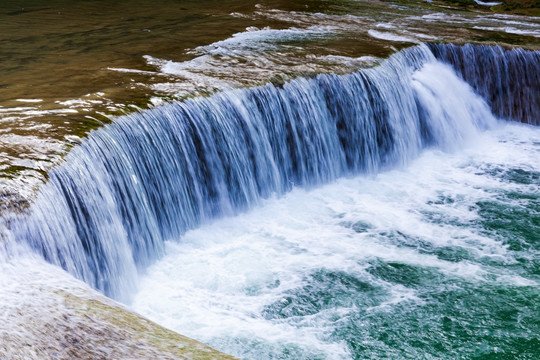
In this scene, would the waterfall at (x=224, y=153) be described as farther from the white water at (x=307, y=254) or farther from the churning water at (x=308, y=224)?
the white water at (x=307, y=254)

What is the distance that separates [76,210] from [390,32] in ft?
34.7

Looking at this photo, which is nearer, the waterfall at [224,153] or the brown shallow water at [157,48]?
the waterfall at [224,153]

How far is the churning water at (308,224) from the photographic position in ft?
25.5

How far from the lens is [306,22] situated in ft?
56.1

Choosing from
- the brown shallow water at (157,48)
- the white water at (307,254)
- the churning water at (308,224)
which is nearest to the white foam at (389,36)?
the brown shallow water at (157,48)

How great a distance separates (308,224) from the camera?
1044 cm

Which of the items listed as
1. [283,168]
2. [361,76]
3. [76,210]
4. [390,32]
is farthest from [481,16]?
[76,210]

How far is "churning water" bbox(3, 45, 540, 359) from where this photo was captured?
25.5ft

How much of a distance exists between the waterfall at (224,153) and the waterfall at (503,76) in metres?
0.41

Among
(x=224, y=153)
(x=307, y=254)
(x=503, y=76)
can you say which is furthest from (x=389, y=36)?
(x=307, y=254)

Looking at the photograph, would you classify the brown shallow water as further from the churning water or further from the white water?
the white water

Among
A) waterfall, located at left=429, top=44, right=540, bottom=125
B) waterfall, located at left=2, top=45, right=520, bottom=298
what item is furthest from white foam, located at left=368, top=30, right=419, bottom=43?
waterfall, located at left=429, top=44, right=540, bottom=125

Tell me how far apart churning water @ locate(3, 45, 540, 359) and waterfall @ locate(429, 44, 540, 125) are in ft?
7.29

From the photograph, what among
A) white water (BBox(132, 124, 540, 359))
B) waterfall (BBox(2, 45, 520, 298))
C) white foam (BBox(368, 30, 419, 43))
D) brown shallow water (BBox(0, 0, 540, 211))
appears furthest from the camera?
white foam (BBox(368, 30, 419, 43))
